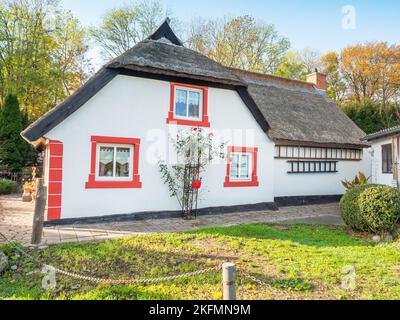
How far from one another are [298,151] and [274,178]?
183cm

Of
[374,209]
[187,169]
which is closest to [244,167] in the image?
[187,169]

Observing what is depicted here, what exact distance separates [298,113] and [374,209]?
8.64 m

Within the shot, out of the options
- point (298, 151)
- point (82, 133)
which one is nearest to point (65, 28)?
point (82, 133)

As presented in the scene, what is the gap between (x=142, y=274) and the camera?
16.1ft

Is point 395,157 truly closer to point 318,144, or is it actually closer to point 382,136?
point 382,136

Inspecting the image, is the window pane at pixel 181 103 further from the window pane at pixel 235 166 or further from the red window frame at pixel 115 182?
the window pane at pixel 235 166

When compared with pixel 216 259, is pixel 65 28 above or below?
above

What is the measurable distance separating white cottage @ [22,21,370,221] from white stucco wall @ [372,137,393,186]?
2.10 metres

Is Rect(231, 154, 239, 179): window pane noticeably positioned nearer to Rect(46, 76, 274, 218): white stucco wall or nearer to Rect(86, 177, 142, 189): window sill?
Rect(46, 76, 274, 218): white stucco wall

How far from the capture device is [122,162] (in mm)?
9094

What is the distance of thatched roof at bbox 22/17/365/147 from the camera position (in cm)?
839

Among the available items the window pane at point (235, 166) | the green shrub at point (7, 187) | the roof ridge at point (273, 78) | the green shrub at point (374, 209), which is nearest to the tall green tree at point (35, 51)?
the green shrub at point (7, 187)
